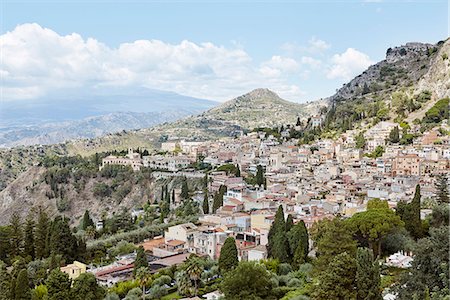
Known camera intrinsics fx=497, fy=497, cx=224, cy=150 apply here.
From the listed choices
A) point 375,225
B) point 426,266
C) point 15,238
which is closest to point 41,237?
point 15,238

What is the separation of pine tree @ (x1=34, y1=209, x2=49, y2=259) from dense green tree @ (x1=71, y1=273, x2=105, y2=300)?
35.3 feet

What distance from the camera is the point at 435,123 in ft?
173

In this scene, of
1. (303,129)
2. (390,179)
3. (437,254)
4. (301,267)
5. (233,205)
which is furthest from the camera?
(303,129)

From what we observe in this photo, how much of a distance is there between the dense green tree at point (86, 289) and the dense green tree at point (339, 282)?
29.3ft

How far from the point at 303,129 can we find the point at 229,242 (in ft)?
163

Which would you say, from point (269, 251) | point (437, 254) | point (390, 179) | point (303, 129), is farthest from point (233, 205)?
point (303, 129)

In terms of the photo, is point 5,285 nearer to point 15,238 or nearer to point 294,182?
point 15,238

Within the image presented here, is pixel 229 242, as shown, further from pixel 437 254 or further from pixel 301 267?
pixel 437 254

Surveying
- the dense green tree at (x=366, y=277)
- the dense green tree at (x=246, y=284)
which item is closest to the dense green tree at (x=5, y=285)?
the dense green tree at (x=246, y=284)

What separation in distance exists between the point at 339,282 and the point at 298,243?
8533 millimetres

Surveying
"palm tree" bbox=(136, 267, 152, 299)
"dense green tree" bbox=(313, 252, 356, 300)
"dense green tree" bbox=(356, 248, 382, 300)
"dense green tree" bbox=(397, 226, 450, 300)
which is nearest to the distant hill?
"palm tree" bbox=(136, 267, 152, 299)

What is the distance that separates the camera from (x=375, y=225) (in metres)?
22.7

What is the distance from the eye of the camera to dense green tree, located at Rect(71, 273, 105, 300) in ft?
63.0

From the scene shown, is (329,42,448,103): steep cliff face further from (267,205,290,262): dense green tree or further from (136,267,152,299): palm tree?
(136,267,152,299): palm tree
